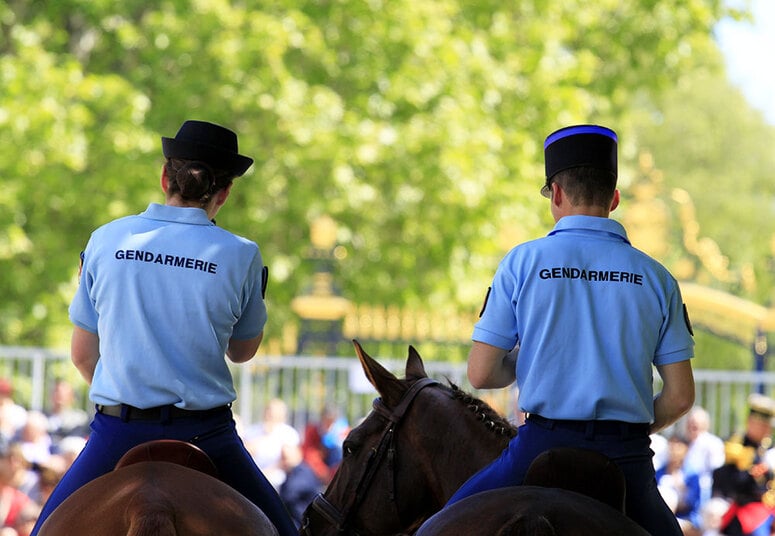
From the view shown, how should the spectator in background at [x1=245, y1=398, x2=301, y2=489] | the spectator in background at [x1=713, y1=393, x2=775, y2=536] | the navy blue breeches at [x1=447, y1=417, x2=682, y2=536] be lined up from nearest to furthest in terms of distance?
1. the navy blue breeches at [x1=447, y1=417, x2=682, y2=536]
2. the spectator in background at [x1=713, y1=393, x2=775, y2=536]
3. the spectator in background at [x1=245, y1=398, x2=301, y2=489]

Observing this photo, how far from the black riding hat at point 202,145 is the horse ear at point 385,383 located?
844mm

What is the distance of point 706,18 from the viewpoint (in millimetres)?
19656

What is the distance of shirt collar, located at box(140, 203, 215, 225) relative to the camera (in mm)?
4496

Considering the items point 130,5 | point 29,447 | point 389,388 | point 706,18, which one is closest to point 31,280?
point 130,5

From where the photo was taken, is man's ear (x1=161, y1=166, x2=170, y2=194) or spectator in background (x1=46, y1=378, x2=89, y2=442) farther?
spectator in background (x1=46, y1=378, x2=89, y2=442)

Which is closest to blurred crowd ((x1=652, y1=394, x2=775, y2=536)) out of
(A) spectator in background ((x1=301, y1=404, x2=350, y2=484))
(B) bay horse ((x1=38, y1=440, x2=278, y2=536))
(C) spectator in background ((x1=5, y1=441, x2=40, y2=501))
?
(A) spectator in background ((x1=301, y1=404, x2=350, y2=484))

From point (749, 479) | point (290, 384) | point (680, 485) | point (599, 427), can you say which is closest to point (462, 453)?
point (599, 427)

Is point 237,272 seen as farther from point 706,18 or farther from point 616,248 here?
point 706,18

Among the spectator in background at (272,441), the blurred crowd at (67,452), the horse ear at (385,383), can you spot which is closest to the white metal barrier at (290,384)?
the blurred crowd at (67,452)

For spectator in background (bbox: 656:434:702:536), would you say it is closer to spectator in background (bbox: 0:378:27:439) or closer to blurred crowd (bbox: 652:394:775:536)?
blurred crowd (bbox: 652:394:775:536)

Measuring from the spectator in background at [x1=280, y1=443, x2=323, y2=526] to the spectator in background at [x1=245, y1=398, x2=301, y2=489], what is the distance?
1.56ft

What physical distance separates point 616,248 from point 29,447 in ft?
31.8

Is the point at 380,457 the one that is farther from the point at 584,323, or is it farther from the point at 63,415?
the point at 63,415

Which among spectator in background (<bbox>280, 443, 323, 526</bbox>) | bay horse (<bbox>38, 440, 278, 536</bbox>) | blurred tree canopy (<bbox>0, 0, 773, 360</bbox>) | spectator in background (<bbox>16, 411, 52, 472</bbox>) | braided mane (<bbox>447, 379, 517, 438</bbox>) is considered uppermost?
blurred tree canopy (<bbox>0, 0, 773, 360</bbox>)
